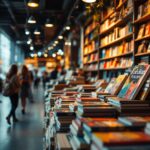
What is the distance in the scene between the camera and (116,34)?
21.1 feet

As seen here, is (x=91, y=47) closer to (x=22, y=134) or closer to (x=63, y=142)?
(x=22, y=134)

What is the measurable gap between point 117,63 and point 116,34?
637mm

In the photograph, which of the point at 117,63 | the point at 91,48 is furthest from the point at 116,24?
the point at 91,48

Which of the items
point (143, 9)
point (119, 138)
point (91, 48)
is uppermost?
point (143, 9)

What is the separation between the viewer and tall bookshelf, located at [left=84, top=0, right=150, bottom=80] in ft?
16.1

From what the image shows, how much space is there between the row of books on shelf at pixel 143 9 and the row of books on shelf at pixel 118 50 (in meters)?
0.70

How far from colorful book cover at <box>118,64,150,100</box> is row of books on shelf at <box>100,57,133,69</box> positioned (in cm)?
233

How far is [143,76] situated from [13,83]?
5085 millimetres

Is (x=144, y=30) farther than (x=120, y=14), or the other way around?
(x=120, y=14)

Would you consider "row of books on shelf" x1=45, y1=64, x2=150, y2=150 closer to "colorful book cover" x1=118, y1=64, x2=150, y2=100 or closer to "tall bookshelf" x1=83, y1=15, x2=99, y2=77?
"colorful book cover" x1=118, y1=64, x2=150, y2=100

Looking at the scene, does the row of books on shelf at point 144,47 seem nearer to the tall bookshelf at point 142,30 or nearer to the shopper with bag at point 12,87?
the tall bookshelf at point 142,30

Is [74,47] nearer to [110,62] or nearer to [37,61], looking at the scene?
[110,62]

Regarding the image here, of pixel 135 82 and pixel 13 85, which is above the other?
pixel 135 82

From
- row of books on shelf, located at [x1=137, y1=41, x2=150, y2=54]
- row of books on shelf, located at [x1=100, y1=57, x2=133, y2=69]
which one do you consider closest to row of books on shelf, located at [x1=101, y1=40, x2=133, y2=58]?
row of books on shelf, located at [x1=100, y1=57, x2=133, y2=69]
